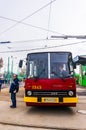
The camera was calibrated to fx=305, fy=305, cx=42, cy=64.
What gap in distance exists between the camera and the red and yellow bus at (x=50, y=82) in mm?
12562

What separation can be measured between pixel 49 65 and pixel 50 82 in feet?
3.02

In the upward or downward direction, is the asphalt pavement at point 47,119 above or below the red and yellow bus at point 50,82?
below

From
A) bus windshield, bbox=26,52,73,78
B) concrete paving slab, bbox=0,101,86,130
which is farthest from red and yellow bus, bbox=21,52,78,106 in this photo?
concrete paving slab, bbox=0,101,86,130


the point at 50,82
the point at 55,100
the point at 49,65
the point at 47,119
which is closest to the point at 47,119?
the point at 47,119

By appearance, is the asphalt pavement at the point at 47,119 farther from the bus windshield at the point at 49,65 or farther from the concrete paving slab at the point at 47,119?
the bus windshield at the point at 49,65

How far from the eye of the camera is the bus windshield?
13.0 m

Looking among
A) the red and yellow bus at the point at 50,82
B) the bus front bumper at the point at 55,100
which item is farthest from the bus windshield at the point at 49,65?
the bus front bumper at the point at 55,100

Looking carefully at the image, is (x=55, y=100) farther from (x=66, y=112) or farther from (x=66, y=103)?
(x=66, y=112)

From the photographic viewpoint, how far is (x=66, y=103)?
1259cm

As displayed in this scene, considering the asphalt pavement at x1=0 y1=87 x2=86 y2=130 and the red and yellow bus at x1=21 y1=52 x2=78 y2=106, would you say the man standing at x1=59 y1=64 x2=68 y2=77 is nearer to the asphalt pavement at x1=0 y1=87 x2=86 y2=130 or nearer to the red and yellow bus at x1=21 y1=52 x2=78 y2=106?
the red and yellow bus at x1=21 y1=52 x2=78 y2=106

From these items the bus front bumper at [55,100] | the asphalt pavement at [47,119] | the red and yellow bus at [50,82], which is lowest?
the asphalt pavement at [47,119]

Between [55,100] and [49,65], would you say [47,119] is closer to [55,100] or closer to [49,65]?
[55,100]

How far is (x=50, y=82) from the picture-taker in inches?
497

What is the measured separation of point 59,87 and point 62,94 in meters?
0.31
